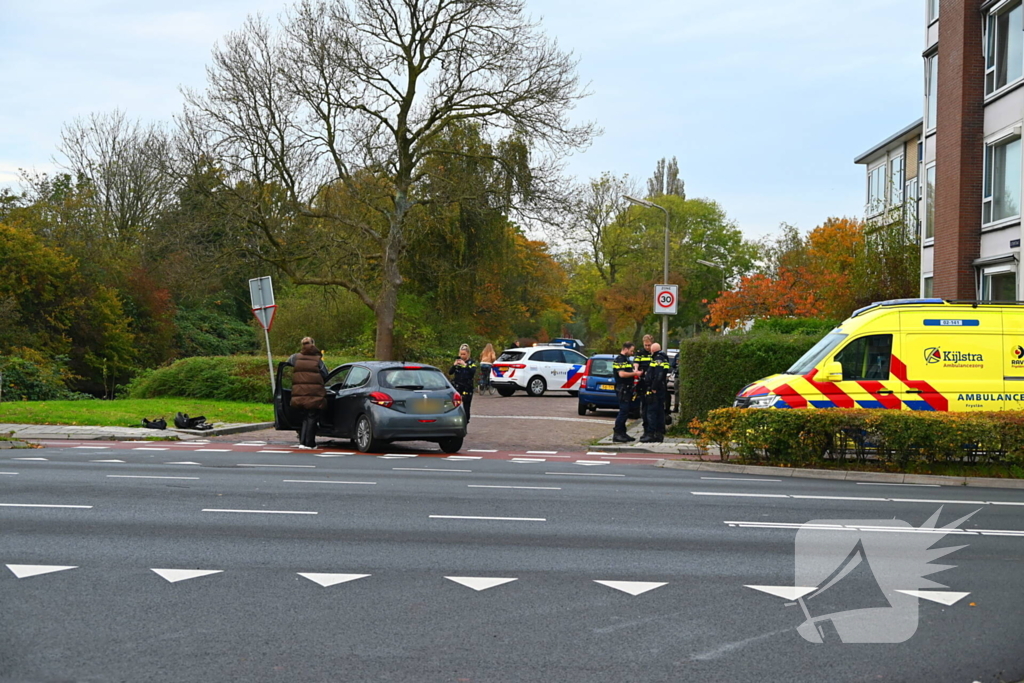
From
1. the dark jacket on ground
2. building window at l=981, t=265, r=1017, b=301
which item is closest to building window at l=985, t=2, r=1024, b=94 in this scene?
building window at l=981, t=265, r=1017, b=301

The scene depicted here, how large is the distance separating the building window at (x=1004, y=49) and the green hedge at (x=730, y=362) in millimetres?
8702

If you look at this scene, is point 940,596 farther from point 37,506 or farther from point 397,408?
point 397,408

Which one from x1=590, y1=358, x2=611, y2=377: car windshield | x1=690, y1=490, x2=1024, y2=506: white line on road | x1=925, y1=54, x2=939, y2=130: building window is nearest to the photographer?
x1=690, y1=490, x2=1024, y2=506: white line on road

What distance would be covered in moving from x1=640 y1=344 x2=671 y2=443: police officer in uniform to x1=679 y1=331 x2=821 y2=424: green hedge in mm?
1618

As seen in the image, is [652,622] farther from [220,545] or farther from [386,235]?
[386,235]

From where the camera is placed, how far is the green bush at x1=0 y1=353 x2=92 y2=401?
28594 mm

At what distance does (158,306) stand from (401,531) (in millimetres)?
39025

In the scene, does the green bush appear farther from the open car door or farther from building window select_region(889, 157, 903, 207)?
building window select_region(889, 157, 903, 207)

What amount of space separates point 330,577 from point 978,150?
73.2 ft

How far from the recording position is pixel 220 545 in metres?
8.06

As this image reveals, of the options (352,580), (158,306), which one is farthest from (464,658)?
(158,306)

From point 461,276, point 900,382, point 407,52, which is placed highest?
point 407,52

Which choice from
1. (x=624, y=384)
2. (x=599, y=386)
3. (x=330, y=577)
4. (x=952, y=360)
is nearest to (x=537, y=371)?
(x=599, y=386)

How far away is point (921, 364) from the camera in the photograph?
16.5 m
